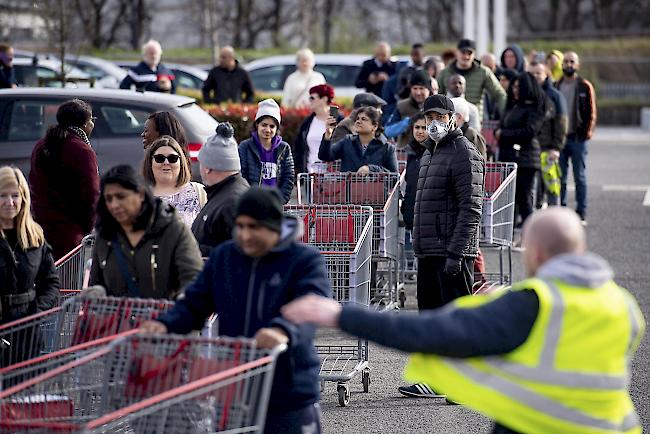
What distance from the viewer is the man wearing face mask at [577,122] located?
1631 cm

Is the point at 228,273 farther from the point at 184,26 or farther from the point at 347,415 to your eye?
the point at 184,26

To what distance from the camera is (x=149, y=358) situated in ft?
16.2

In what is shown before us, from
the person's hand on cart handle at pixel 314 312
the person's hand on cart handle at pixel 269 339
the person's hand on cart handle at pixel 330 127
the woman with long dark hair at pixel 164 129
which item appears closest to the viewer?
the person's hand on cart handle at pixel 314 312

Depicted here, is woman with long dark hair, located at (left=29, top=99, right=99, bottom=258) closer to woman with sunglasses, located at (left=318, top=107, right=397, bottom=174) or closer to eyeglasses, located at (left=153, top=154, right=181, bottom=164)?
eyeglasses, located at (left=153, top=154, right=181, bottom=164)

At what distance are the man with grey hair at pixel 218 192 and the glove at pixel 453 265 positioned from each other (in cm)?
196

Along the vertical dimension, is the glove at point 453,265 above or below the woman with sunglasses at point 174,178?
below

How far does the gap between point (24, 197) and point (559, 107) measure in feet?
29.8

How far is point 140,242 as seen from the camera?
5.96 metres

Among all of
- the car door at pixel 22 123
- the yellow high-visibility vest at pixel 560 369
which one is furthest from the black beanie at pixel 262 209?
the car door at pixel 22 123

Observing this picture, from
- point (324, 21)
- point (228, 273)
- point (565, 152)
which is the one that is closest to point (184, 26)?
point (324, 21)

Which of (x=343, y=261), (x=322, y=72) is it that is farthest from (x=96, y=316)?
(x=322, y=72)

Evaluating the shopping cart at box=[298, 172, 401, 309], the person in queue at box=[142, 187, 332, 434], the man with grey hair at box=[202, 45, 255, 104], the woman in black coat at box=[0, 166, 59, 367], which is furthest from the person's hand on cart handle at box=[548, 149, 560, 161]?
the person in queue at box=[142, 187, 332, 434]

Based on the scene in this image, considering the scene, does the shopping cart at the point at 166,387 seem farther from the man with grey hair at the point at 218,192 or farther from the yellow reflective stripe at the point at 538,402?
the man with grey hair at the point at 218,192

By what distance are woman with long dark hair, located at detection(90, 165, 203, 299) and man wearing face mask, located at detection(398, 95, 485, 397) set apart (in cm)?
279
